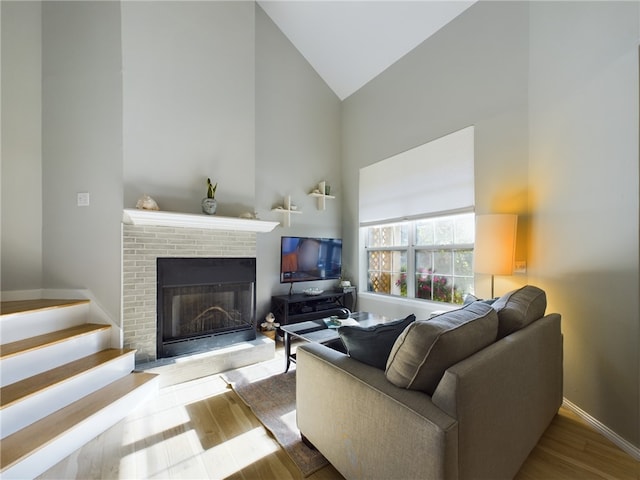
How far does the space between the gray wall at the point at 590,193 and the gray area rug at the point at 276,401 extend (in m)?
1.88

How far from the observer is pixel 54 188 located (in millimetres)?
2574

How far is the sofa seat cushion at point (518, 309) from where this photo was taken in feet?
4.88

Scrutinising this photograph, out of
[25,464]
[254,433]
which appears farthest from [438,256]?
[25,464]

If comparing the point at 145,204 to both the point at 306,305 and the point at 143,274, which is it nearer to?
the point at 143,274

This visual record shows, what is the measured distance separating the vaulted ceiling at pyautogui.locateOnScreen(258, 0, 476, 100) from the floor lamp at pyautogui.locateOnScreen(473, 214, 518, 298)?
7.80 ft

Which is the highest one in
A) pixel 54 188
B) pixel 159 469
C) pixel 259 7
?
pixel 259 7

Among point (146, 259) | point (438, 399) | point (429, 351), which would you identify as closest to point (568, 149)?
point (429, 351)

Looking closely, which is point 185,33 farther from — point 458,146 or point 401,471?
point 401,471

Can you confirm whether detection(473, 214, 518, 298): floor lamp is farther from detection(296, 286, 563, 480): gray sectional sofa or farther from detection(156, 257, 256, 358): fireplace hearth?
detection(156, 257, 256, 358): fireplace hearth

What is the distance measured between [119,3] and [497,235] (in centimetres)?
396

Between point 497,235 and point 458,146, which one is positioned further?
point 458,146

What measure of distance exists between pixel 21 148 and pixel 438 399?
150 inches

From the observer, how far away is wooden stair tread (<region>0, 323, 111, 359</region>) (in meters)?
1.81

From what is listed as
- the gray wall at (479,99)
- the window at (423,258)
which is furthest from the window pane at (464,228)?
the gray wall at (479,99)
